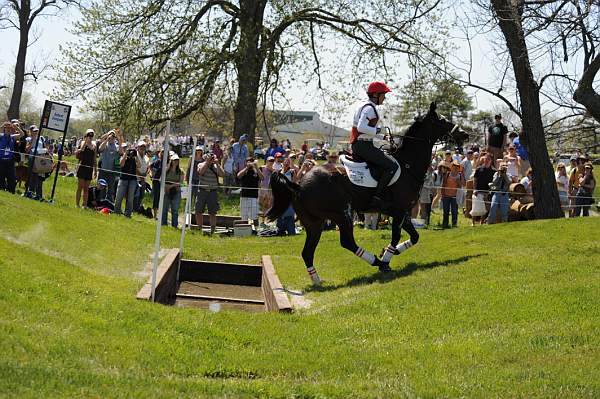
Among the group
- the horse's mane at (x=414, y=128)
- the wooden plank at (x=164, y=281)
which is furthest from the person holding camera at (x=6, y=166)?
the horse's mane at (x=414, y=128)

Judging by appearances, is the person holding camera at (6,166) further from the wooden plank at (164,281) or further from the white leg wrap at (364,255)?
the white leg wrap at (364,255)

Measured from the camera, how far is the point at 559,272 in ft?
43.1

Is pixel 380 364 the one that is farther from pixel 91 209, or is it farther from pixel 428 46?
pixel 428 46

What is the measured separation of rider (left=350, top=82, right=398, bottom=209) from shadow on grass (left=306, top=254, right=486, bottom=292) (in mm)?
1246

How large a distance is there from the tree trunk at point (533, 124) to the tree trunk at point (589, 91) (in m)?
2.22

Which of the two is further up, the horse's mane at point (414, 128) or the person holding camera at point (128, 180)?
the horse's mane at point (414, 128)

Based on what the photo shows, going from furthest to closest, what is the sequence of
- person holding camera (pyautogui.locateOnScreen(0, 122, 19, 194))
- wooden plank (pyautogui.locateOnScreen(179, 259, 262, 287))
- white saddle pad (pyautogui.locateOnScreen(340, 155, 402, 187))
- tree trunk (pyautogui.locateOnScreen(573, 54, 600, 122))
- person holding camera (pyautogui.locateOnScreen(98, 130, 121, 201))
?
person holding camera (pyautogui.locateOnScreen(98, 130, 121, 201))
person holding camera (pyautogui.locateOnScreen(0, 122, 19, 194))
wooden plank (pyautogui.locateOnScreen(179, 259, 262, 287))
white saddle pad (pyautogui.locateOnScreen(340, 155, 402, 187))
tree trunk (pyautogui.locateOnScreen(573, 54, 600, 122))

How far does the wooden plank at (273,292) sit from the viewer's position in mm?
12586

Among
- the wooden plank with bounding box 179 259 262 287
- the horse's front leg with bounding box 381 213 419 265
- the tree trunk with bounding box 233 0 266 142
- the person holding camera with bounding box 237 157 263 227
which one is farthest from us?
the tree trunk with bounding box 233 0 266 142

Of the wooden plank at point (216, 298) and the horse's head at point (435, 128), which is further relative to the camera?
the horse's head at point (435, 128)

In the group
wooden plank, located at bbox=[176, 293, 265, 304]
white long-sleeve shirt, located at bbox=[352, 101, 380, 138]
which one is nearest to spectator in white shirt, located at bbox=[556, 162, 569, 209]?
white long-sleeve shirt, located at bbox=[352, 101, 380, 138]

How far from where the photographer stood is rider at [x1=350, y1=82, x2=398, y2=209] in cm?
1477

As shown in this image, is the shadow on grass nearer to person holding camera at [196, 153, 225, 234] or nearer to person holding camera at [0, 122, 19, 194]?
person holding camera at [196, 153, 225, 234]

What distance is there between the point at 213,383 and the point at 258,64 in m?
27.0
